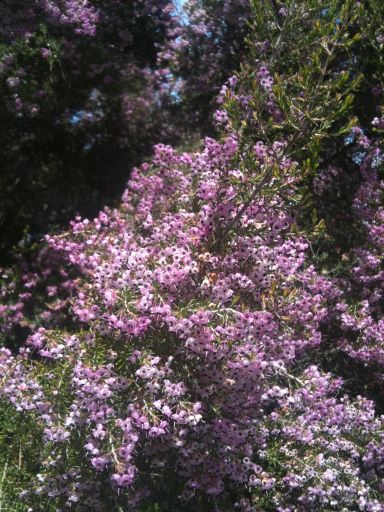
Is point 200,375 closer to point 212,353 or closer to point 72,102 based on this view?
point 212,353

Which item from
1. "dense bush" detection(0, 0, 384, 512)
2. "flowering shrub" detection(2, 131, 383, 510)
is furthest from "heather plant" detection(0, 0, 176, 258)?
"flowering shrub" detection(2, 131, 383, 510)

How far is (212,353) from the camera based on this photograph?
334 cm

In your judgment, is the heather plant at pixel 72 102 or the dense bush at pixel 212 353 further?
the heather plant at pixel 72 102

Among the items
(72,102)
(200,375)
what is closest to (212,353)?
(200,375)

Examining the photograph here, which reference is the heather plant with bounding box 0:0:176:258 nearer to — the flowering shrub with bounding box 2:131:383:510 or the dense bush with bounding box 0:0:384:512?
the dense bush with bounding box 0:0:384:512

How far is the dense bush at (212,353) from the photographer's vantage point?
3266 mm

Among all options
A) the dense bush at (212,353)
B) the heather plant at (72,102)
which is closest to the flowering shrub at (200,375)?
the dense bush at (212,353)

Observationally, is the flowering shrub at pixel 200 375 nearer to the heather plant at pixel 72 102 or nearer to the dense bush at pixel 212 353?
the dense bush at pixel 212 353

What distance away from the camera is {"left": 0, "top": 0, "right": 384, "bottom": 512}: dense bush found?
3.27 m

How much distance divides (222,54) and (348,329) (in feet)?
10.6

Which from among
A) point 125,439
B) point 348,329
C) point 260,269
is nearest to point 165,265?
point 260,269

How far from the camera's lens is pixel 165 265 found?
3.51m

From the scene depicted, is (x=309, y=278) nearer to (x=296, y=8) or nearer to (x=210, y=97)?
(x=296, y=8)

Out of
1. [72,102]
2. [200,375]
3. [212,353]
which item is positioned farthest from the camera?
[72,102]
